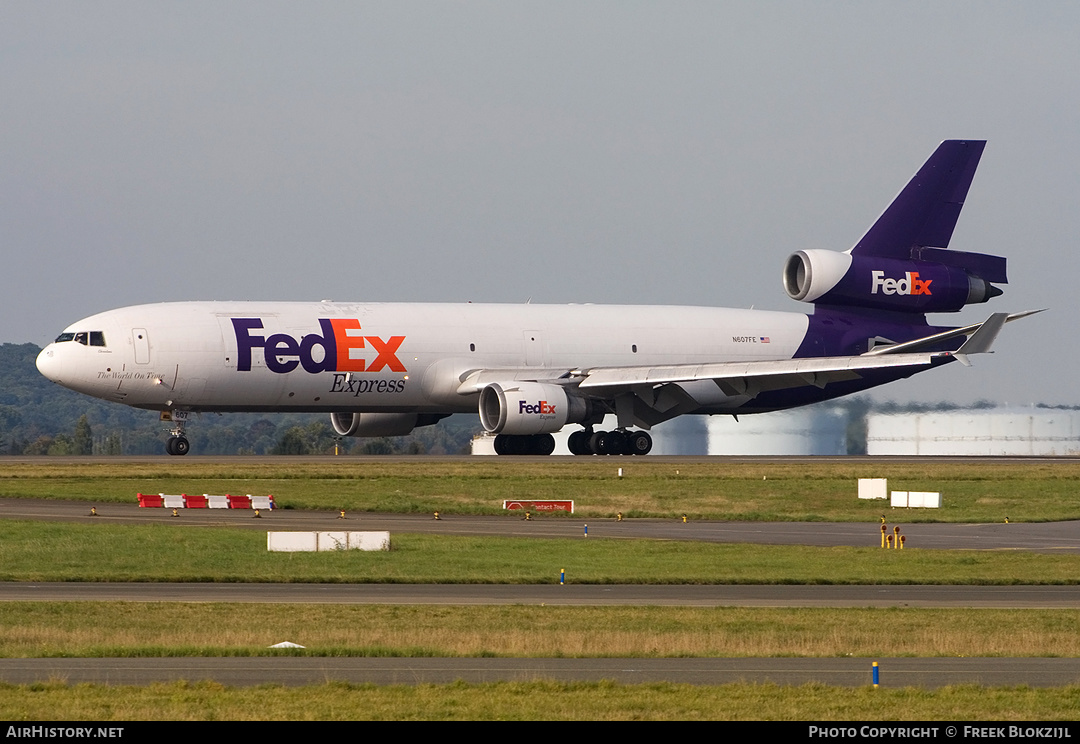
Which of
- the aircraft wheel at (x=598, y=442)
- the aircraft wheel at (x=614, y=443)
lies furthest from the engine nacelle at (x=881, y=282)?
the aircraft wheel at (x=598, y=442)

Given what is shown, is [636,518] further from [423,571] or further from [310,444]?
[310,444]

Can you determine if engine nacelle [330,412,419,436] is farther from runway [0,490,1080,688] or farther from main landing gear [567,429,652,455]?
runway [0,490,1080,688]

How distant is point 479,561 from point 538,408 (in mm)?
28357

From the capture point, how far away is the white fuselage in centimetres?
5678

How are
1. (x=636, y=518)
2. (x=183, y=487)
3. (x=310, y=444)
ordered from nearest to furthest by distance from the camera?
(x=636, y=518) < (x=183, y=487) < (x=310, y=444)

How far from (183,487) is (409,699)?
33.3 m

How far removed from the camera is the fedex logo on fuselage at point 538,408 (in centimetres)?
5953

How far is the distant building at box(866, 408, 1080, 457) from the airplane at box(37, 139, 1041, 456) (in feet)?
8.13

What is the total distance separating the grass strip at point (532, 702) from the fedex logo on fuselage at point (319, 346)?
138 ft

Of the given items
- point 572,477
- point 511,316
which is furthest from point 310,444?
point 572,477

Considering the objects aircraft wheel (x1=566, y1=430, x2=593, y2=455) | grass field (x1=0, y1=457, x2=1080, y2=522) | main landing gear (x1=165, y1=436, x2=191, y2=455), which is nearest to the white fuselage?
main landing gear (x1=165, y1=436, x2=191, y2=455)

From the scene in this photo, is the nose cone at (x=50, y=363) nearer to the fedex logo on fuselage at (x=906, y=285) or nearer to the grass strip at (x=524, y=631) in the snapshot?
the fedex logo on fuselage at (x=906, y=285)

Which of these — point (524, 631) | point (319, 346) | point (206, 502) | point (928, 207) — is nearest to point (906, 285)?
point (928, 207)
